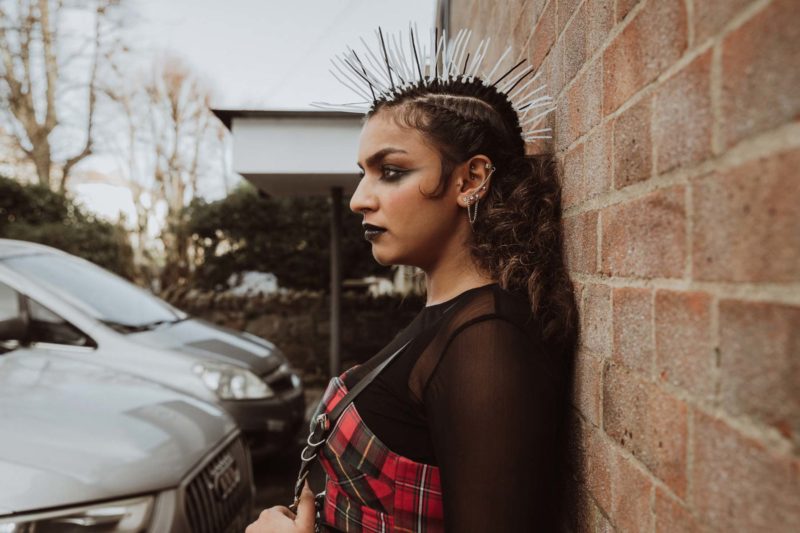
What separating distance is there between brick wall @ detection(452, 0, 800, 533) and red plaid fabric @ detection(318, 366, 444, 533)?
347mm

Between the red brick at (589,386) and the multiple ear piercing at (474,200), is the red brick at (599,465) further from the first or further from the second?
the multiple ear piercing at (474,200)

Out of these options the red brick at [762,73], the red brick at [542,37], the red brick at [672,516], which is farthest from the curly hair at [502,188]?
the red brick at [762,73]

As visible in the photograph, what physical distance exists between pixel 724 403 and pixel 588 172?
2.16 feet

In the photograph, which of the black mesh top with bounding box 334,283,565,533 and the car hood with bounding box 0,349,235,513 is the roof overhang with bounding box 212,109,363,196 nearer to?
the car hood with bounding box 0,349,235,513

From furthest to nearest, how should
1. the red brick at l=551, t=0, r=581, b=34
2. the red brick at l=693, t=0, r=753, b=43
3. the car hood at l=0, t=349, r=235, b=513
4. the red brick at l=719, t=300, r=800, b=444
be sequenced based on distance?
1. the car hood at l=0, t=349, r=235, b=513
2. the red brick at l=551, t=0, r=581, b=34
3. the red brick at l=693, t=0, r=753, b=43
4. the red brick at l=719, t=300, r=800, b=444

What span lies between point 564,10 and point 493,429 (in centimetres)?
101

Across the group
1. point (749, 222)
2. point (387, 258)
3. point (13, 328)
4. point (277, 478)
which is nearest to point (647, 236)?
point (749, 222)

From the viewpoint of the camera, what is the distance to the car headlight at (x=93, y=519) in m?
1.77

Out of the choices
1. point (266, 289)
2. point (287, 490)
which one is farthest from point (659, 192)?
point (266, 289)

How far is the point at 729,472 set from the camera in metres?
0.65

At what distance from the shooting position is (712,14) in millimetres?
692

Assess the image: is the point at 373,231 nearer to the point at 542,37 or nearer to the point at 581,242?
the point at 581,242

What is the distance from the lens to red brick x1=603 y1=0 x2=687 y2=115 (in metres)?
0.80

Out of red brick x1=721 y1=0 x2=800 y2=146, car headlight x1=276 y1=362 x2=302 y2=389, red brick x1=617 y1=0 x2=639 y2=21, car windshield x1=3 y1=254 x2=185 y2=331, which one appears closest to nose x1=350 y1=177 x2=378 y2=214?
red brick x1=617 y1=0 x2=639 y2=21
